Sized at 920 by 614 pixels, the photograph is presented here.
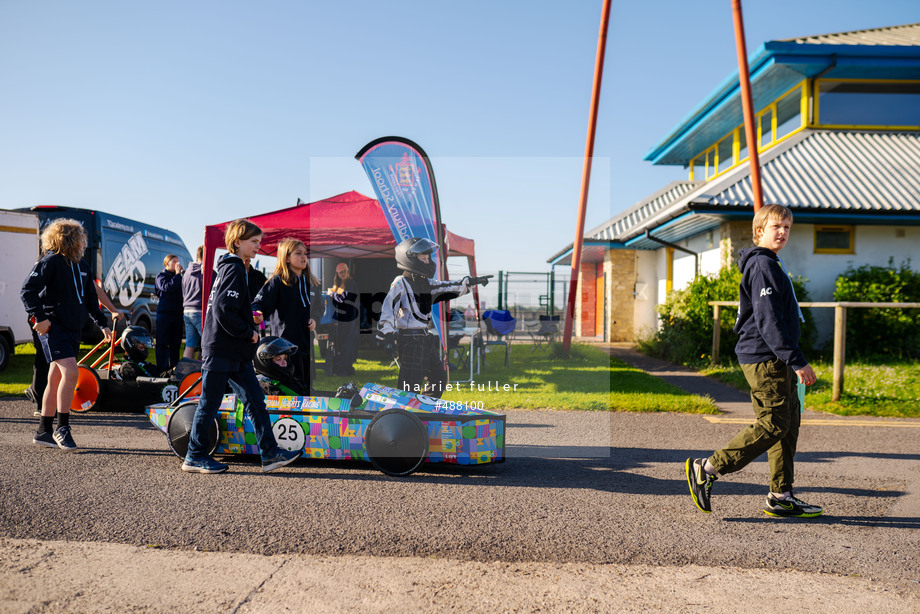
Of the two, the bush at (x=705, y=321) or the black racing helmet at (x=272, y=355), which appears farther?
the bush at (x=705, y=321)

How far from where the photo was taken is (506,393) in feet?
29.3

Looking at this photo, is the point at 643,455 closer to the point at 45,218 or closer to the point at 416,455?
the point at 416,455

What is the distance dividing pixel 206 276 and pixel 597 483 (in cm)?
777

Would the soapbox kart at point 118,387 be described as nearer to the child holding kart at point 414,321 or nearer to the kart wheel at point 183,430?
the kart wheel at point 183,430

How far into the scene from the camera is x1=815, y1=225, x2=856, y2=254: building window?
1330 centimetres

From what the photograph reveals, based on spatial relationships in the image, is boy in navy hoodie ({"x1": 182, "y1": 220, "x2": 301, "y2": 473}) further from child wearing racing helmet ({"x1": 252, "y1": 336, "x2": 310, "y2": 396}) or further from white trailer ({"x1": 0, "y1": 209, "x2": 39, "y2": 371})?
white trailer ({"x1": 0, "y1": 209, "x2": 39, "y2": 371})

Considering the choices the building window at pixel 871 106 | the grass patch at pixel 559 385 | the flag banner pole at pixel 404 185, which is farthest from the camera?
the building window at pixel 871 106

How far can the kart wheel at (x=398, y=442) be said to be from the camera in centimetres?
462

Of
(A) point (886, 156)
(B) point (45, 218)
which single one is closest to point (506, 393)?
(B) point (45, 218)

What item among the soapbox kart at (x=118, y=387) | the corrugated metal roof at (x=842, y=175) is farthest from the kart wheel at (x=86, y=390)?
the corrugated metal roof at (x=842, y=175)

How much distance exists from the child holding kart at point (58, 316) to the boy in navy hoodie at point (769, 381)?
A: 5.10m

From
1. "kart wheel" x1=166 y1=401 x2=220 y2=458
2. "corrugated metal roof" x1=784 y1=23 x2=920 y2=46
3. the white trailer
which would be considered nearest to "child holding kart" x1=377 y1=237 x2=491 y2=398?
"kart wheel" x1=166 y1=401 x2=220 y2=458

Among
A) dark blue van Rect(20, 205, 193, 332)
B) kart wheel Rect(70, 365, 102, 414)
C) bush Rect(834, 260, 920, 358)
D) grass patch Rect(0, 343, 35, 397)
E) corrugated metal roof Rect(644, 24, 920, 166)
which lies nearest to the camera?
kart wheel Rect(70, 365, 102, 414)

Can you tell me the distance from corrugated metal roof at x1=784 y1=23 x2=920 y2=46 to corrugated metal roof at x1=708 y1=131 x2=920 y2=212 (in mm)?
2695
